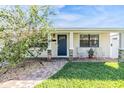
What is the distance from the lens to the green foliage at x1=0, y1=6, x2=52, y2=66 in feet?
34.1

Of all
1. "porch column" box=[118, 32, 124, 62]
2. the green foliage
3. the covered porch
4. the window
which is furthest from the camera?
the window

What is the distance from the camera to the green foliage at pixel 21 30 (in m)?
10.4

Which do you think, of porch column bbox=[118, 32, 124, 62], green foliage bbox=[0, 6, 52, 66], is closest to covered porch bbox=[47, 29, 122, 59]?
porch column bbox=[118, 32, 124, 62]

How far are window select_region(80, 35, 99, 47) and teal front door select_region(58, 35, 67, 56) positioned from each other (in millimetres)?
1381

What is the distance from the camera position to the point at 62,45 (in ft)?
62.4

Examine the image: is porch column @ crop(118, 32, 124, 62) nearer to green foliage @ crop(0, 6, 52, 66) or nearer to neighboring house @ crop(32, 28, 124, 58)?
neighboring house @ crop(32, 28, 124, 58)

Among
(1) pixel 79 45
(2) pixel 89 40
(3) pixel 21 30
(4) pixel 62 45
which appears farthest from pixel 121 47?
(3) pixel 21 30

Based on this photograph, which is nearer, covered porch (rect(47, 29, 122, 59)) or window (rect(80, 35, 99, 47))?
covered porch (rect(47, 29, 122, 59))

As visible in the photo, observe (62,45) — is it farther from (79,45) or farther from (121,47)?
(121,47)

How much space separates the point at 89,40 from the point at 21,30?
837 centimetres

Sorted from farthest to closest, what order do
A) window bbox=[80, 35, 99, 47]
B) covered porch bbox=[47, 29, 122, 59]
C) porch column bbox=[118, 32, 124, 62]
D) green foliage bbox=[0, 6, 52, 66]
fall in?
window bbox=[80, 35, 99, 47]
covered porch bbox=[47, 29, 122, 59]
porch column bbox=[118, 32, 124, 62]
green foliage bbox=[0, 6, 52, 66]

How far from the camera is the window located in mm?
18984
